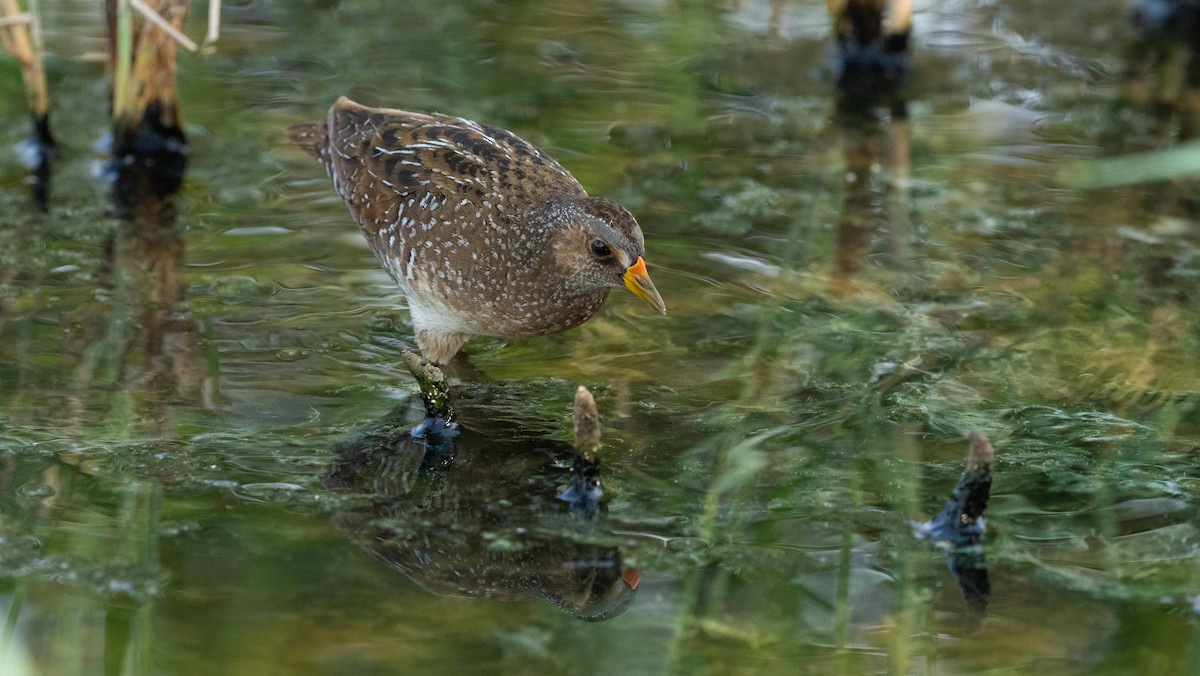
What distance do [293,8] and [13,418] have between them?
4522 millimetres

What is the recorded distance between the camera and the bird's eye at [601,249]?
4.32 meters

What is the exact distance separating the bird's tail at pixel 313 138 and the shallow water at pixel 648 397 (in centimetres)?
36

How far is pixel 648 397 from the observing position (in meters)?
4.55

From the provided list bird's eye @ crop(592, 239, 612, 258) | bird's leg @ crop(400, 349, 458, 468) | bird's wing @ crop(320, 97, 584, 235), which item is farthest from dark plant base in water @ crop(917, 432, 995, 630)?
bird's wing @ crop(320, 97, 584, 235)

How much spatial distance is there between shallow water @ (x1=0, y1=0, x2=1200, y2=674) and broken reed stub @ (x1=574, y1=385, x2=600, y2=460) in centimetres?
23

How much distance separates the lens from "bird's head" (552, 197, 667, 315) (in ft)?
14.0

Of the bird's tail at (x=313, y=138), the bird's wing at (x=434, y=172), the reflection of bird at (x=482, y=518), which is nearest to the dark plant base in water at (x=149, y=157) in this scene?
the bird's tail at (x=313, y=138)

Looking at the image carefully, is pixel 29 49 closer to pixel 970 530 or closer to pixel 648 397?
pixel 648 397

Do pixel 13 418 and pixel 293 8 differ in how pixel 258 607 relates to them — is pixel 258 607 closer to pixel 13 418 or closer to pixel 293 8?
pixel 13 418

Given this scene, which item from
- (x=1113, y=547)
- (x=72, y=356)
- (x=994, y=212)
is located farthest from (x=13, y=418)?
(x=994, y=212)

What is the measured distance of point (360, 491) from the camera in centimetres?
393

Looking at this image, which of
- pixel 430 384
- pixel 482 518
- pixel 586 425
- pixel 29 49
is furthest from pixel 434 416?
pixel 29 49

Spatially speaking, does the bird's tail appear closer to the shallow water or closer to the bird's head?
the shallow water

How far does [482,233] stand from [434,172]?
0.33m
